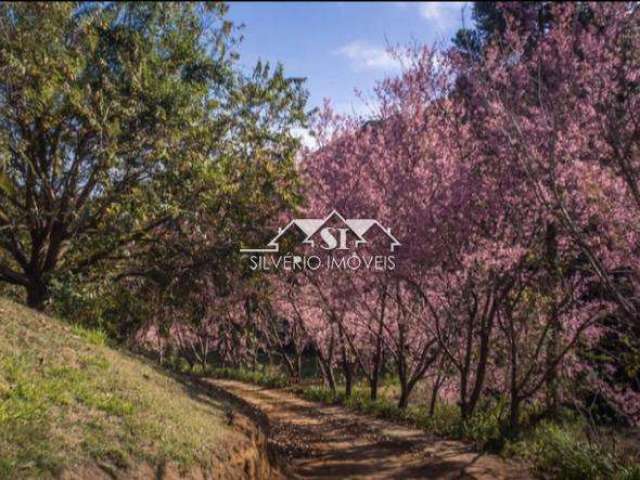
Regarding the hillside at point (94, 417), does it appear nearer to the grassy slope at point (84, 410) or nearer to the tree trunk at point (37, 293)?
the grassy slope at point (84, 410)

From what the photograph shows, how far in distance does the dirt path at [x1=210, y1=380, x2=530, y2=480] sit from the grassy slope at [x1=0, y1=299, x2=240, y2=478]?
3105mm

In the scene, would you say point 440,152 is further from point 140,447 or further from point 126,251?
point 140,447

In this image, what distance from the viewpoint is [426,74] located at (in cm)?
1464

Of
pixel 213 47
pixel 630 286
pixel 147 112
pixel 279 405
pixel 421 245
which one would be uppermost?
pixel 213 47

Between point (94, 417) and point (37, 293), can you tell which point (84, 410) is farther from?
point (37, 293)

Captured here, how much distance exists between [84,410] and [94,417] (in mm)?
187

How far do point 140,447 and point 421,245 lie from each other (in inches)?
323

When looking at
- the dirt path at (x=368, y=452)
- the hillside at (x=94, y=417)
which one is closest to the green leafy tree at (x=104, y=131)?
the hillside at (x=94, y=417)

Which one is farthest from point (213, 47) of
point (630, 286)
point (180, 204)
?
point (630, 286)

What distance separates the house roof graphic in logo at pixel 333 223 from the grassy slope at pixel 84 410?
4933mm

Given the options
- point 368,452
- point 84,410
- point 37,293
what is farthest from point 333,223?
point 84,410

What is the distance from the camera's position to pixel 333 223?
1731 cm

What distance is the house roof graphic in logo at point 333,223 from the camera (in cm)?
1403

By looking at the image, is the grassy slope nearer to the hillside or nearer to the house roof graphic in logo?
the hillside
